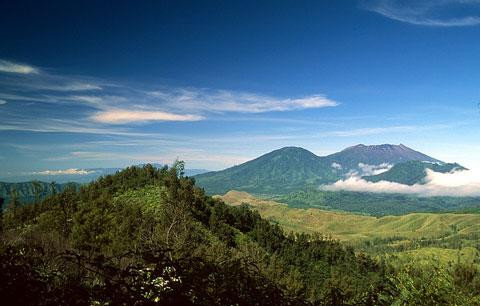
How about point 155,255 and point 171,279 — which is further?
point 155,255

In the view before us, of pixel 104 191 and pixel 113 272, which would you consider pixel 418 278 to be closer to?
pixel 113 272

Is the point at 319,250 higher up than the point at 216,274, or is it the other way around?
the point at 216,274

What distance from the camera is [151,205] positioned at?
3765 inches

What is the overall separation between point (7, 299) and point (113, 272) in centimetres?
122

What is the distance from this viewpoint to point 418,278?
14070 millimetres

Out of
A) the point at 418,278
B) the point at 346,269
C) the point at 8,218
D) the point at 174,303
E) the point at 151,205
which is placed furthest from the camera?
the point at 346,269

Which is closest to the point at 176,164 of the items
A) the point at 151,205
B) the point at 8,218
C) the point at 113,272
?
the point at 151,205

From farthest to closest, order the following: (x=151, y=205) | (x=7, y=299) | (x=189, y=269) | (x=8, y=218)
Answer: (x=151, y=205) < (x=8, y=218) < (x=189, y=269) < (x=7, y=299)

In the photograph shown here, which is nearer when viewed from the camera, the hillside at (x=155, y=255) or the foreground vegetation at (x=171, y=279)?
the foreground vegetation at (x=171, y=279)

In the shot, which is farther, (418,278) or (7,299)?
(418,278)

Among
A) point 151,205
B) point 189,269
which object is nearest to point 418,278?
point 189,269

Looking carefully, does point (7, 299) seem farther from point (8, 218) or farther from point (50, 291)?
point (8, 218)

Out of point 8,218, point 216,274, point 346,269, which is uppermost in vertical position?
point 216,274

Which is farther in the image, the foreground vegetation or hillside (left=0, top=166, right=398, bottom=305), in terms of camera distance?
hillside (left=0, top=166, right=398, bottom=305)
